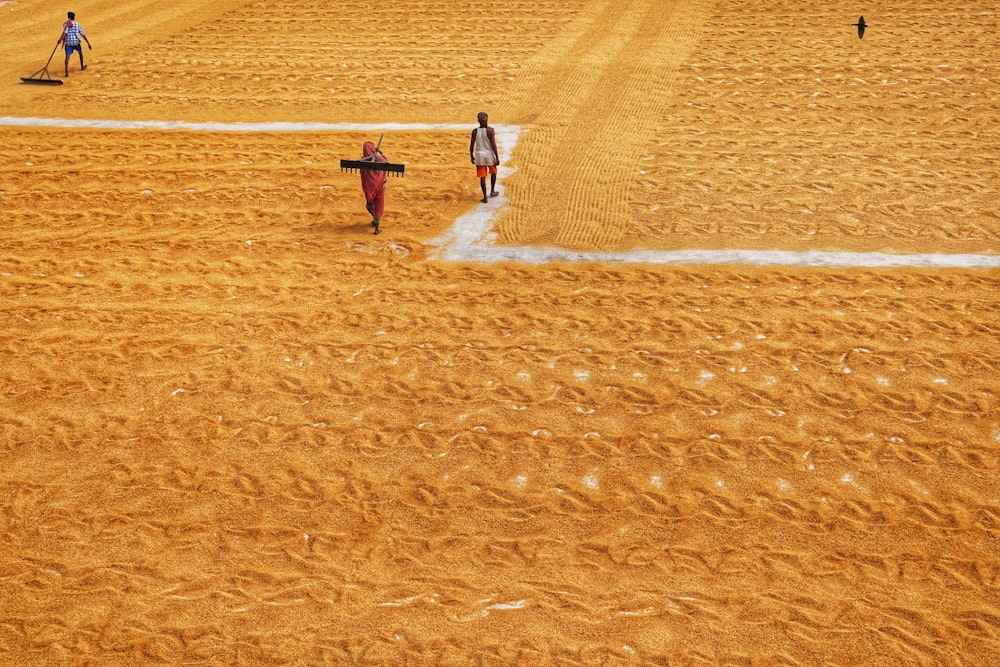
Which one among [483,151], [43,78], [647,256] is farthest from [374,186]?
[43,78]

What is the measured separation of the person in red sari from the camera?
1266 centimetres

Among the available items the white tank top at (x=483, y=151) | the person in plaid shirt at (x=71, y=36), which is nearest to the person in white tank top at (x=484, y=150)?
the white tank top at (x=483, y=151)

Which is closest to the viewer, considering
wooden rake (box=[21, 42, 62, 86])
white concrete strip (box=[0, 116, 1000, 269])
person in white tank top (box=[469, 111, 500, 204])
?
white concrete strip (box=[0, 116, 1000, 269])

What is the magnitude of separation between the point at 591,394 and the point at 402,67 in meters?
11.7

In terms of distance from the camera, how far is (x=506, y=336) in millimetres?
10430

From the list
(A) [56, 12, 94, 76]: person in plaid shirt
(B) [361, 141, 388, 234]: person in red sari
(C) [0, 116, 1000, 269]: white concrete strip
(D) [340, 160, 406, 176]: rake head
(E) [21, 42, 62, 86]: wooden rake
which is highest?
(A) [56, 12, 94, 76]: person in plaid shirt

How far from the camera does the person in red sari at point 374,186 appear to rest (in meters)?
12.7

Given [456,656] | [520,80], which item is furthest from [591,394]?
[520,80]

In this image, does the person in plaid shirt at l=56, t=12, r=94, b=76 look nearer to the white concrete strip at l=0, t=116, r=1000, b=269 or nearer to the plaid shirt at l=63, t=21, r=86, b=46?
the plaid shirt at l=63, t=21, r=86, b=46

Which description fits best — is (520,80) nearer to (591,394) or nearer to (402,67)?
(402,67)

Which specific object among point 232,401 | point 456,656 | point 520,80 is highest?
point 520,80

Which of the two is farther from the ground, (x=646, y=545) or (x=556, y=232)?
(x=556, y=232)

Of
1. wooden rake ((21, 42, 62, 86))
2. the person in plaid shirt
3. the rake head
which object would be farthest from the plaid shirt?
the rake head

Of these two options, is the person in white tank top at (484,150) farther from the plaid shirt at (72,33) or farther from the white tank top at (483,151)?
the plaid shirt at (72,33)
